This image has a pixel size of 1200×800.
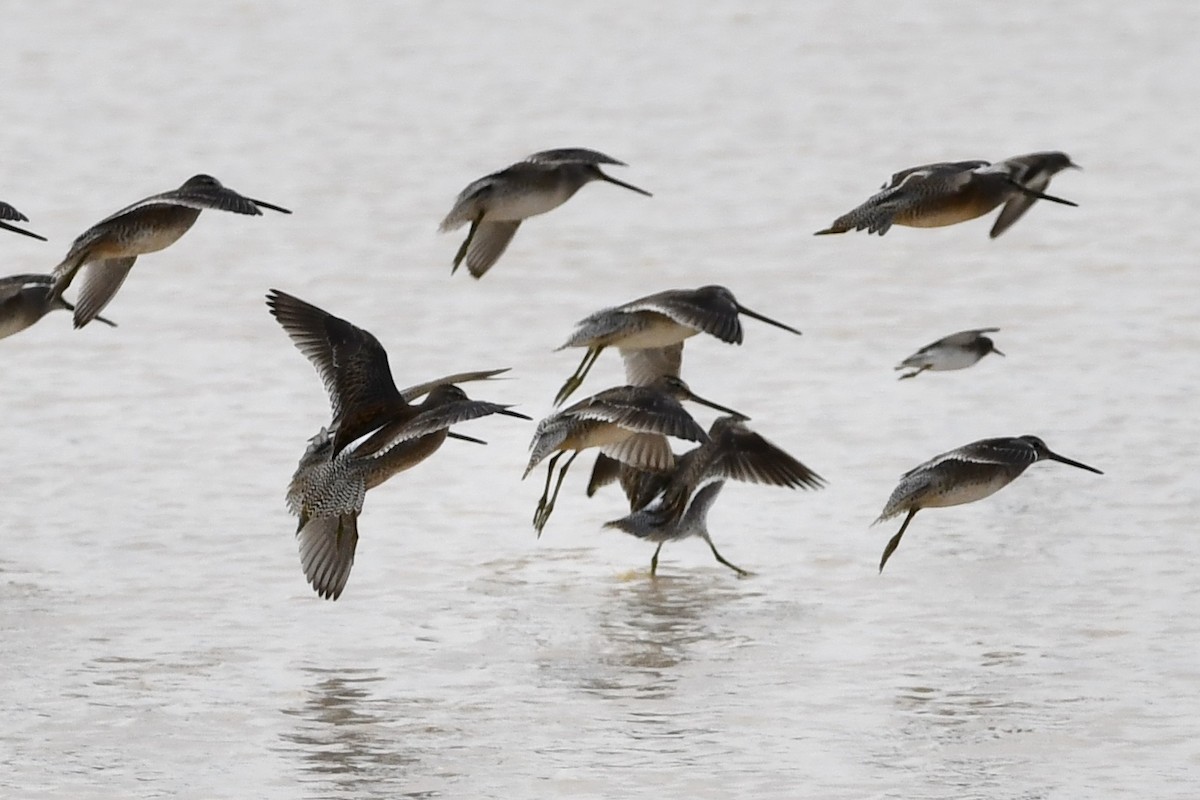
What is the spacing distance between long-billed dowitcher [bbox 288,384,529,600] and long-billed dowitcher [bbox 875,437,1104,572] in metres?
1.28

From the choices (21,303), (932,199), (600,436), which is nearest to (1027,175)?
(932,199)

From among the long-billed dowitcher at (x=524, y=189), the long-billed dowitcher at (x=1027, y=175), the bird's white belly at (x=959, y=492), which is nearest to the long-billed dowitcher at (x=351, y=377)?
the long-billed dowitcher at (x=524, y=189)

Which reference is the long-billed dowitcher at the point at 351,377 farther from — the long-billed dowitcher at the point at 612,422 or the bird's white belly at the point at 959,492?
the bird's white belly at the point at 959,492

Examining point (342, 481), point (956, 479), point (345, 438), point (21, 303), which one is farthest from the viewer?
point (21, 303)

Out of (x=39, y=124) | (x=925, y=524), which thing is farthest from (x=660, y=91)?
(x=925, y=524)

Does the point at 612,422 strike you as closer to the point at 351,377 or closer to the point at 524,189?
the point at 351,377

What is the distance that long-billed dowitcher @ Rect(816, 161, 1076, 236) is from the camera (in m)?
6.64

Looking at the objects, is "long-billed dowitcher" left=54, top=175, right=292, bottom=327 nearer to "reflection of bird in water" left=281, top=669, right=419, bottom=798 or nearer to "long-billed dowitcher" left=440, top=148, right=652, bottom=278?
"long-billed dowitcher" left=440, top=148, right=652, bottom=278

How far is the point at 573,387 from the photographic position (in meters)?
7.32

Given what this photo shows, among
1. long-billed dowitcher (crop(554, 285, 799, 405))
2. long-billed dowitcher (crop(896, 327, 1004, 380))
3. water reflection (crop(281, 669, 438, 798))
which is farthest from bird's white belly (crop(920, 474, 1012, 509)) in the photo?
long-billed dowitcher (crop(896, 327, 1004, 380))

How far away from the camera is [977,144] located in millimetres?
15766

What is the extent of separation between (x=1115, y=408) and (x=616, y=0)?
51.8ft

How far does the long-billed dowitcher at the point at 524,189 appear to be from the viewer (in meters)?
7.20

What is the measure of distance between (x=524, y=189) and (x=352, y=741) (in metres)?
2.02
